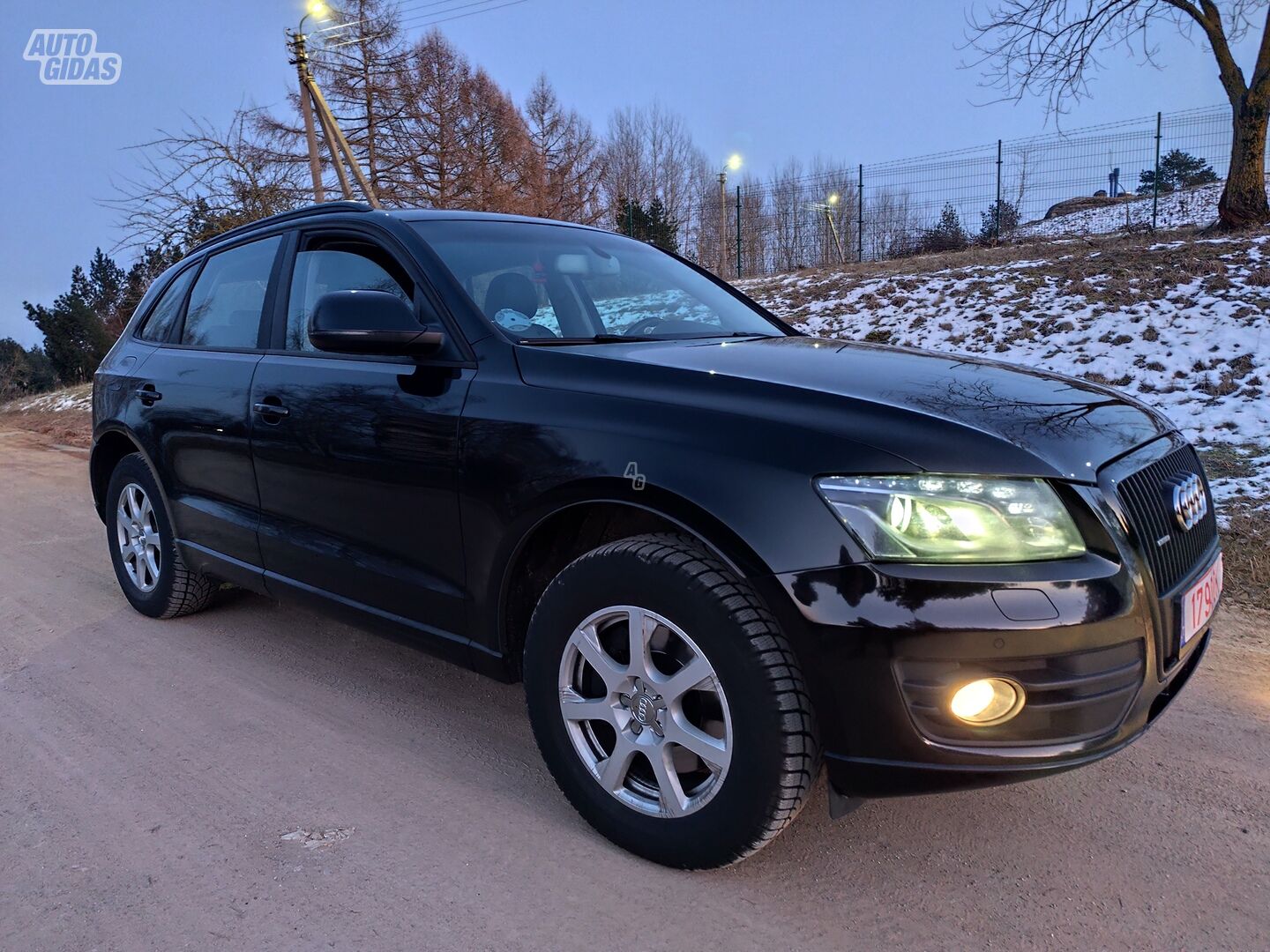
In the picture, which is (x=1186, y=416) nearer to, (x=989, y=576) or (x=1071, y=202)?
(x=989, y=576)

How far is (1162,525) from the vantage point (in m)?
2.17

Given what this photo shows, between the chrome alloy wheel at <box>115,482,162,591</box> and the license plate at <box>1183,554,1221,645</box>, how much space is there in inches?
160

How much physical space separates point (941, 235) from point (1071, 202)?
3012 millimetres

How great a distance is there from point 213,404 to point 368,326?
4.42 feet

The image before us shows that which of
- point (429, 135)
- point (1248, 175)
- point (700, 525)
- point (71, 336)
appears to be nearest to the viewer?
point (700, 525)

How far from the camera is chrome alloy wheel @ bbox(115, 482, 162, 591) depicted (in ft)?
14.0

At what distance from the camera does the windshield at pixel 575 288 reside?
2.91 meters

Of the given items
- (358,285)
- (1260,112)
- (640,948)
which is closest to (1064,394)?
(640,948)

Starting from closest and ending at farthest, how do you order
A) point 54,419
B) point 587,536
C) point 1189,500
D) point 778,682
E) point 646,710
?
1. point 778,682
2. point 646,710
3. point 1189,500
4. point 587,536
5. point 54,419

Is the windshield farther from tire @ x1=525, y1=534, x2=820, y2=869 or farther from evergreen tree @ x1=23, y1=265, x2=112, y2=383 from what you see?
A: evergreen tree @ x1=23, y1=265, x2=112, y2=383

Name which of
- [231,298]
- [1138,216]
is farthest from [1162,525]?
[1138,216]

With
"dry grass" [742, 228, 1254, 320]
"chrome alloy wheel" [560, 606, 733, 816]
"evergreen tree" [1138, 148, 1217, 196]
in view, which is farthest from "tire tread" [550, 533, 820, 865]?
"evergreen tree" [1138, 148, 1217, 196]

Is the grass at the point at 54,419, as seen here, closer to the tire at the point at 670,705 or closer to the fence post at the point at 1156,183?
the tire at the point at 670,705

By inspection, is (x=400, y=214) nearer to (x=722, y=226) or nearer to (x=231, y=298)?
(x=231, y=298)
